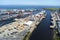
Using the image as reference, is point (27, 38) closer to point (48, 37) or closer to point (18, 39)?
point (18, 39)

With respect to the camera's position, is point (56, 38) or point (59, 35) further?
point (59, 35)

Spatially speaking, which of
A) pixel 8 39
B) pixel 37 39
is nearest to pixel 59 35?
pixel 37 39

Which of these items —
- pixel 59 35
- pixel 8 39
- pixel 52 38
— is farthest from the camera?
pixel 59 35

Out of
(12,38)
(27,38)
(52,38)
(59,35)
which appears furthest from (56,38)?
(12,38)

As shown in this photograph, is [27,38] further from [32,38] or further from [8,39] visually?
[8,39]

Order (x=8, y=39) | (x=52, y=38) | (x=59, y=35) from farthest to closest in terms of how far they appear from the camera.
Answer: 1. (x=59, y=35)
2. (x=52, y=38)
3. (x=8, y=39)

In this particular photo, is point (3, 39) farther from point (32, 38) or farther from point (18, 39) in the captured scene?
point (32, 38)

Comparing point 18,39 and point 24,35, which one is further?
point 24,35
